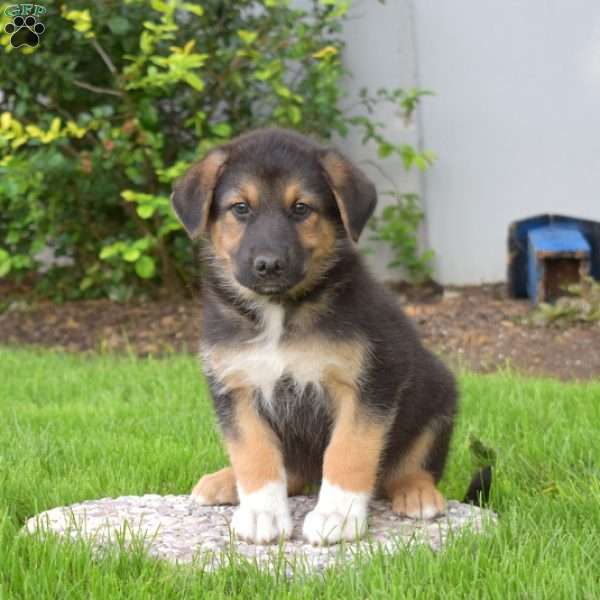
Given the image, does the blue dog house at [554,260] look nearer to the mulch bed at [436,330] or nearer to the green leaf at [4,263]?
the mulch bed at [436,330]

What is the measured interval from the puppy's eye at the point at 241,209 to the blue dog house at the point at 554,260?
457 cm

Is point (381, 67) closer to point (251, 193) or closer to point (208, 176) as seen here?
point (208, 176)

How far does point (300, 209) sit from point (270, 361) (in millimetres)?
553

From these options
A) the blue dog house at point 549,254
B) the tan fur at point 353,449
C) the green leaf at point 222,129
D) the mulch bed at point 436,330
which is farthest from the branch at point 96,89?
the tan fur at point 353,449

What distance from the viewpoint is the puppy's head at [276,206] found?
358 centimetres

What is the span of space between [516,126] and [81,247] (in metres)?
3.87

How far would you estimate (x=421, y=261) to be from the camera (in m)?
8.87

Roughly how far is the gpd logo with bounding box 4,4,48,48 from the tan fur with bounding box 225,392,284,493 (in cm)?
483

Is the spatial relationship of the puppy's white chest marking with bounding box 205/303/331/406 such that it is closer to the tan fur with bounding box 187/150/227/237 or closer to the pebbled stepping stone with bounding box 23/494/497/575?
the tan fur with bounding box 187/150/227/237

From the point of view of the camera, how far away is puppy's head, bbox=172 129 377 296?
11.7 feet

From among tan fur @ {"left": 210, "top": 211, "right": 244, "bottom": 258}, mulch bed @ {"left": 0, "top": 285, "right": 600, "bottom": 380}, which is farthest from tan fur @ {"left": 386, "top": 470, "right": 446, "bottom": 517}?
mulch bed @ {"left": 0, "top": 285, "right": 600, "bottom": 380}

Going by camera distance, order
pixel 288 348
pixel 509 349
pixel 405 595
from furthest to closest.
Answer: pixel 509 349 < pixel 288 348 < pixel 405 595

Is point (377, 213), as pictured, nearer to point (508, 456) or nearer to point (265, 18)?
point (265, 18)

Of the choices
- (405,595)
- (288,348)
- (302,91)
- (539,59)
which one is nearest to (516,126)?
(539,59)
